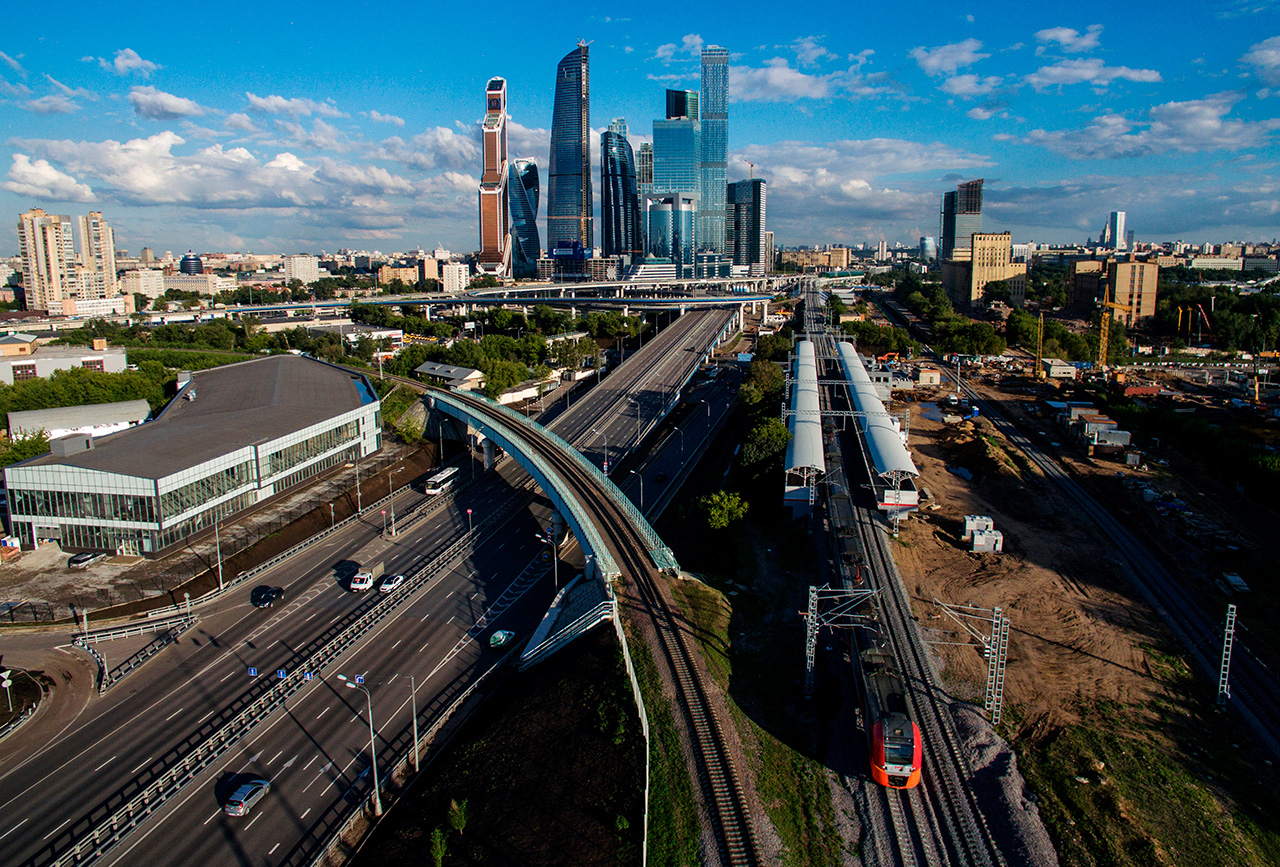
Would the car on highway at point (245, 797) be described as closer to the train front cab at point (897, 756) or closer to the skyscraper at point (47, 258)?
the train front cab at point (897, 756)

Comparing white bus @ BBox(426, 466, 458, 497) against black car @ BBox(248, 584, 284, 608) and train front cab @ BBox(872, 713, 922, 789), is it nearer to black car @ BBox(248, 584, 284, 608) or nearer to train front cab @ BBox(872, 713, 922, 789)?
black car @ BBox(248, 584, 284, 608)

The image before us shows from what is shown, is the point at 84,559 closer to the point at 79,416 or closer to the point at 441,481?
the point at 441,481

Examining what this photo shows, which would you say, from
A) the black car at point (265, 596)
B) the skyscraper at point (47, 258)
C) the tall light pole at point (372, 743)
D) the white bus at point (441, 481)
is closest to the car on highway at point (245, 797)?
the tall light pole at point (372, 743)

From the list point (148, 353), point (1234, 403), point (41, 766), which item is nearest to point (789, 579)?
point (41, 766)

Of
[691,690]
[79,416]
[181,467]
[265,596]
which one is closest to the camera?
[691,690]

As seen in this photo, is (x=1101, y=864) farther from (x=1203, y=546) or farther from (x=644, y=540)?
(x=1203, y=546)

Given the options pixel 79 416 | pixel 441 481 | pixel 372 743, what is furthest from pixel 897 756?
pixel 79 416
